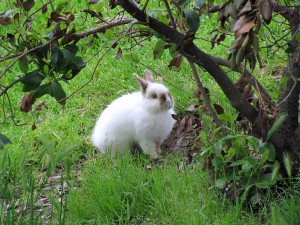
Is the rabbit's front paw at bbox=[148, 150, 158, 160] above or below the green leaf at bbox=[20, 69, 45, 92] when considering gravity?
above

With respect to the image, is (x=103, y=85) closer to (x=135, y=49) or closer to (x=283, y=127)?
(x=135, y=49)

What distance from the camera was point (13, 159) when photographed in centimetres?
480

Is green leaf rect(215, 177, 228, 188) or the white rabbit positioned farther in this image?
the white rabbit

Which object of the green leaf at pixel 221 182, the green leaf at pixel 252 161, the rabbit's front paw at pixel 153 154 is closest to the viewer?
the green leaf at pixel 252 161

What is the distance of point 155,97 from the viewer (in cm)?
471

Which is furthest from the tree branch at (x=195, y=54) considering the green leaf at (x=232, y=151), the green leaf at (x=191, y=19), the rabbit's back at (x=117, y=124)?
the rabbit's back at (x=117, y=124)

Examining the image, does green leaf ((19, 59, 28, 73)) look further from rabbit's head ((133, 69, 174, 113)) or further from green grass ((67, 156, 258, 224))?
rabbit's head ((133, 69, 174, 113))

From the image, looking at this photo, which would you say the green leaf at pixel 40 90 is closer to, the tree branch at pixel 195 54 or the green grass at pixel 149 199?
the tree branch at pixel 195 54

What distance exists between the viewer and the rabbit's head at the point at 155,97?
4688 mm

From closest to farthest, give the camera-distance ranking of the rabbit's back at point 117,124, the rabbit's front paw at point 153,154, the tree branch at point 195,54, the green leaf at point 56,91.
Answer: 1. the tree branch at point 195,54
2. the green leaf at point 56,91
3. the rabbit's front paw at point 153,154
4. the rabbit's back at point 117,124

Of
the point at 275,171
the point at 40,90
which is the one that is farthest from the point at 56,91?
the point at 275,171

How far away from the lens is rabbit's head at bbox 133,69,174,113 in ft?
15.4

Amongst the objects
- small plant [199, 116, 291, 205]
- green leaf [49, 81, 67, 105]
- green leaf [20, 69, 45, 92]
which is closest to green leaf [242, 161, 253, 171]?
small plant [199, 116, 291, 205]

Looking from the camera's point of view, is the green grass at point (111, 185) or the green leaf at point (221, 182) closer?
the green grass at point (111, 185)
